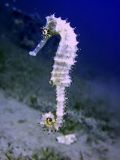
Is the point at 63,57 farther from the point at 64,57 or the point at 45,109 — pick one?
the point at 45,109

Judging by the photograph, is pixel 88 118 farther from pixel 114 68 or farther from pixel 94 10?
pixel 94 10

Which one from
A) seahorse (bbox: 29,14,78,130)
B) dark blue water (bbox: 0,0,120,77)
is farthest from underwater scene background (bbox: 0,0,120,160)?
dark blue water (bbox: 0,0,120,77)

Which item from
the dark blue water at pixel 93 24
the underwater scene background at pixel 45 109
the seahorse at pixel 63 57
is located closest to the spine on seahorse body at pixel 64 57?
the seahorse at pixel 63 57

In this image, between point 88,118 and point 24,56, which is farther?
point 24,56

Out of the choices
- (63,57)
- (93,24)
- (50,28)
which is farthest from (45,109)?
(93,24)

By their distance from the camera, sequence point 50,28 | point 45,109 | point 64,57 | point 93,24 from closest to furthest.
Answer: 1. point 64,57
2. point 50,28
3. point 45,109
4. point 93,24

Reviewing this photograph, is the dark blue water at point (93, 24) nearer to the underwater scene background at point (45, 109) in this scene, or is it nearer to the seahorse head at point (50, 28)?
the underwater scene background at point (45, 109)

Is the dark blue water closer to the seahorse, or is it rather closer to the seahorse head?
the seahorse head

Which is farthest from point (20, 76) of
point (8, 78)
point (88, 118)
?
point (88, 118)
